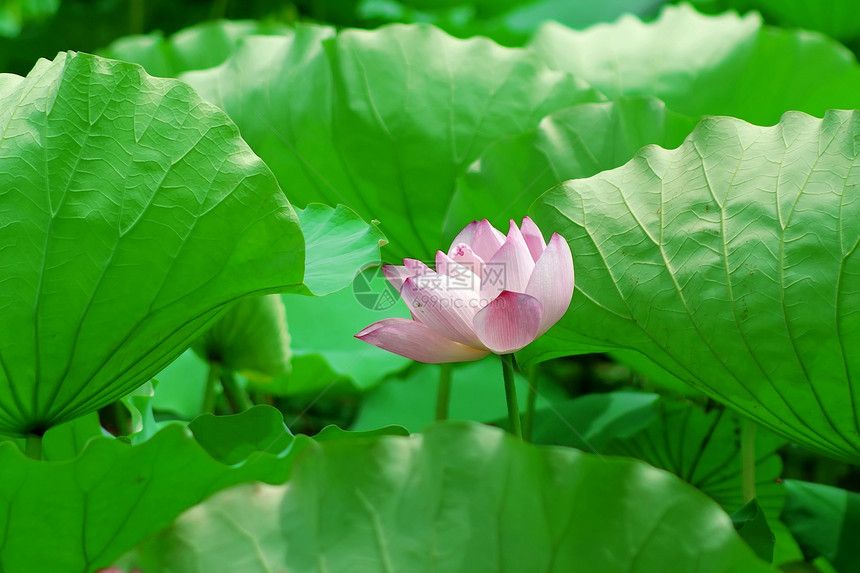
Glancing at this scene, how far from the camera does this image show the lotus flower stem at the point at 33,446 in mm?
566

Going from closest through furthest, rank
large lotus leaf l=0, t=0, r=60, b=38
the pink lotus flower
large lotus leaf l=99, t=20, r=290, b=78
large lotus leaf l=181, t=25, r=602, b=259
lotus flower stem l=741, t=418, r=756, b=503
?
the pink lotus flower, lotus flower stem l=741, t=418, r=756, b=503, large lotus leaf l=181, t=25, r=602, b=259, large lotus leaf l=99, t=20, r=290, b=78, large lotus leaf l=0, t=0, r=60, b=38

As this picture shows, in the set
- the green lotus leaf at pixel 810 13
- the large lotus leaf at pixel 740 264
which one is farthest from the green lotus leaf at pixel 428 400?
the green lotus leaf at pixel 810 13

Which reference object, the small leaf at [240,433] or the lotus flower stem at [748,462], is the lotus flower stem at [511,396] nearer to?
the small leaf at [240,433]

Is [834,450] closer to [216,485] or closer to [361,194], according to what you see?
[216,485]

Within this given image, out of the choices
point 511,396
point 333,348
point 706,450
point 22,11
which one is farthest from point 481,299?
point 22,11

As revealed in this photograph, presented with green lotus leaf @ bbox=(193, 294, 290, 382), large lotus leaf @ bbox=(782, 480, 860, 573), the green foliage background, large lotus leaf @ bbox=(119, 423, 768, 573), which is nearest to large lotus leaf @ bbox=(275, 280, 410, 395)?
the green foliage background

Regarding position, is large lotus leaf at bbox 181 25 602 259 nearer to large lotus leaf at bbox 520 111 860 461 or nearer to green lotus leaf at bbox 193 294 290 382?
green lotus leaf at bbox 193 294 290 382

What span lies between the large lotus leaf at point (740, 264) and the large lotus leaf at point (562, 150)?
17 cm

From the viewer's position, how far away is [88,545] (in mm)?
470

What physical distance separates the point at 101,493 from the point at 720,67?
35.0 inches

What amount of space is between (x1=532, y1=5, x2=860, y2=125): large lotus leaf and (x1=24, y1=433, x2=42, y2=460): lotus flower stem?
77 centimetres

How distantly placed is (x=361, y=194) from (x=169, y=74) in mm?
482

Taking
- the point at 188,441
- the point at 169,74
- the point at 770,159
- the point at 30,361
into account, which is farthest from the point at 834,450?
the point at 169,74

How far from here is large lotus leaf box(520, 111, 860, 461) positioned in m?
0.56
